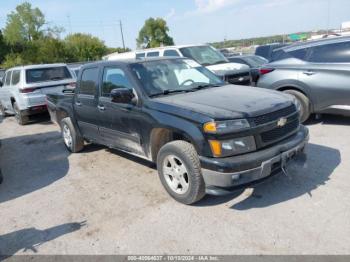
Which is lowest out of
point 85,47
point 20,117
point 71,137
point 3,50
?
point 20,117

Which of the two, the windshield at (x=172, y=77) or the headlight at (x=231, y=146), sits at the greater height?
the windshield at (x=172, y=77)

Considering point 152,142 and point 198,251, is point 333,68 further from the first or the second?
point 198,251

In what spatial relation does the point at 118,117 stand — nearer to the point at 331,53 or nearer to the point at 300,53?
the point at 300,53

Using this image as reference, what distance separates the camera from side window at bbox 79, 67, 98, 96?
5219 millimetres

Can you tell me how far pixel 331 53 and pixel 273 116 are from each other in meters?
3.48

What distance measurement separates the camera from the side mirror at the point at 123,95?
417cm

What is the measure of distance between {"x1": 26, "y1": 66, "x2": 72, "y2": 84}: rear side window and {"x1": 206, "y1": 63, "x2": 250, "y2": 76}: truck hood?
4.45m

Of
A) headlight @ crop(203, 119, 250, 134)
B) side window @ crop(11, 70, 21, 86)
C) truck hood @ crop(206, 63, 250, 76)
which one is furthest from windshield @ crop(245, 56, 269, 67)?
headlight @ crop(203, 119, 250, 134)

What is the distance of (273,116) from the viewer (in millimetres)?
3590

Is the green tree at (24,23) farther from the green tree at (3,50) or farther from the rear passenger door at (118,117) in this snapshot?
the rear passenger door at (118,117)

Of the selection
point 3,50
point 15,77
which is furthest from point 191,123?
point 3,50

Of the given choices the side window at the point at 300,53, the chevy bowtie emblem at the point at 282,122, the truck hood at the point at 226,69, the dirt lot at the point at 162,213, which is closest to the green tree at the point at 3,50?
the truck hood at the point at 226,69

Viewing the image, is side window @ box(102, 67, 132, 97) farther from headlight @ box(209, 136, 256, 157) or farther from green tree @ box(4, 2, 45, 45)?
green tree @ box(4, 2, 45, 45)

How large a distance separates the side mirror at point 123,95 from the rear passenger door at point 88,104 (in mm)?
998
